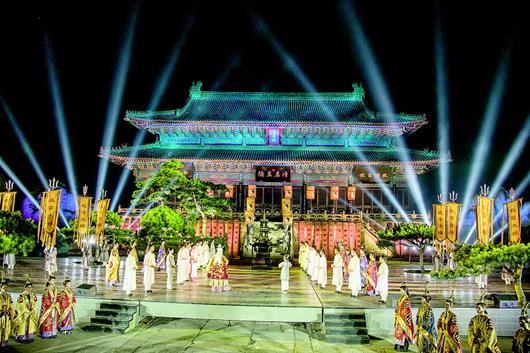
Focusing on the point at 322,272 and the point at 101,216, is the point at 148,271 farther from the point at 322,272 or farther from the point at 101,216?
the point at 101,216

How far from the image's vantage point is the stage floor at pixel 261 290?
10.9m

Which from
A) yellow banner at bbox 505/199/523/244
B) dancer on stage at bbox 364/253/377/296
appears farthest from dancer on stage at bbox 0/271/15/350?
yellow banner at bbox 505/199/523/244

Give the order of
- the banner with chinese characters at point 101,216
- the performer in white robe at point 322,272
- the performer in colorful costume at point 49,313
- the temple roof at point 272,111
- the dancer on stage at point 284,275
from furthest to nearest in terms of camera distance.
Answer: the temple roof at point 272,111, the banner with chinese characters at point 101,216, the performer in white robe at point 322,272, the dancer on stage at point 284,275, the performer in colorful costume at point 49,313

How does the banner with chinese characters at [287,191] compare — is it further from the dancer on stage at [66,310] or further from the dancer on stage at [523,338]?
the dancer on stage at [523,338]

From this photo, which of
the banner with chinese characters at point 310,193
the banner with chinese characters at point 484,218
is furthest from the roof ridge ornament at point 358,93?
the banner with chinese characters at point 484,218

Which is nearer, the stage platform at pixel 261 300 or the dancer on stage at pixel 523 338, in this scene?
the dancer on stage at pixel 523 338

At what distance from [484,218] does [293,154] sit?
46.3 ft

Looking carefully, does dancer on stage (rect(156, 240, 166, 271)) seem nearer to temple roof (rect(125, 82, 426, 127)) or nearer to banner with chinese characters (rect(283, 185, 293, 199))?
banner with chinese characters (rect(283, 185, 293, 199))

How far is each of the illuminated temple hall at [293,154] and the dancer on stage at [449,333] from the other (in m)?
19.2

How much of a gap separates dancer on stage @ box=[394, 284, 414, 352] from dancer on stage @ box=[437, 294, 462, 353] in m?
1.12

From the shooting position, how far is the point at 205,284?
14.4 meters

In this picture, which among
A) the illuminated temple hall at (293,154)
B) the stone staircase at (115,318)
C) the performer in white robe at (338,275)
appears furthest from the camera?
the illuminated temple hall at (293,154)

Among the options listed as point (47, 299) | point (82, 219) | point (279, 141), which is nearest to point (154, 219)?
point (82, 219)

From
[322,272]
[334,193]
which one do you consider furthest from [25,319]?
[334,193]
